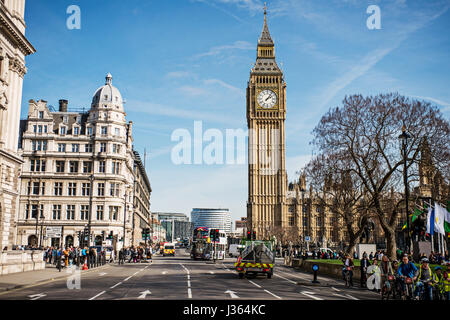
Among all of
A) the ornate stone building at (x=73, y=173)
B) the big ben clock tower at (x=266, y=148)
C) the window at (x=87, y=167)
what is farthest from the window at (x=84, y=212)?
the big ben clock tower at (x=266, y=148)

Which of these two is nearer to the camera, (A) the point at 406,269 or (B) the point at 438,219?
(A) the point at 406,269

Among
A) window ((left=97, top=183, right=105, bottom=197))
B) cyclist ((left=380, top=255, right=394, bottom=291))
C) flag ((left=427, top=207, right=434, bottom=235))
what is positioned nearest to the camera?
cyclist ((left=380, top=255, right=394, bottom=291))

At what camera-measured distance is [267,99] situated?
13300cm

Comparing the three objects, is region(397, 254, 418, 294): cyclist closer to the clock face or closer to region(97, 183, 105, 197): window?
region(97, 183, 105, 197): window

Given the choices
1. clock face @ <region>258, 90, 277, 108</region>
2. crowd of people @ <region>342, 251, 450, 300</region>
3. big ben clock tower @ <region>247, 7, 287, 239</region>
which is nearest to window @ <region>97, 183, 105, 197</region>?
crowd of people @ <region>342, 251, 450, 300</region>

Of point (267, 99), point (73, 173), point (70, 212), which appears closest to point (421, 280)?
point (70, 212)

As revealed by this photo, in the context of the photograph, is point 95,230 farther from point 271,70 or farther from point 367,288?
point 271,70

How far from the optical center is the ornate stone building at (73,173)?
69000 millimetres

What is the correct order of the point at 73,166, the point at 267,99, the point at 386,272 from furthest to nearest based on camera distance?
the point at 267,99
the point at 73,166
the point at 386,272

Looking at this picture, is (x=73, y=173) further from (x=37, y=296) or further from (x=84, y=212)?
(x=37, y=296)

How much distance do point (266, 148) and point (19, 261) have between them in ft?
349

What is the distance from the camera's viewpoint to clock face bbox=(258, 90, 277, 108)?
132 metres

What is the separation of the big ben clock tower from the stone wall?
99.4 m

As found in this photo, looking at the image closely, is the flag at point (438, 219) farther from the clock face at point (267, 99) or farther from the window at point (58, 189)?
the clock face at point (267, 99)
